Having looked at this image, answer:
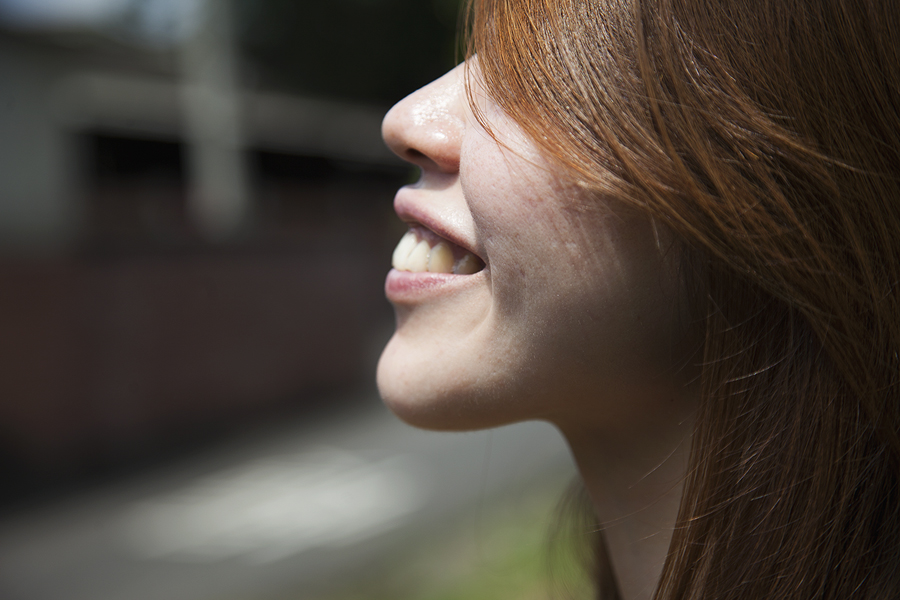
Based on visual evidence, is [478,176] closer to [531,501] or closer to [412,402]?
[412,402]

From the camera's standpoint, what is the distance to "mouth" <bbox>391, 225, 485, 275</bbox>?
106cm

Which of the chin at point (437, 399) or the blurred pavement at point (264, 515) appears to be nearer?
the chin at point (437, 399)

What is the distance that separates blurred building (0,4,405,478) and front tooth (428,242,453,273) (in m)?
5.06

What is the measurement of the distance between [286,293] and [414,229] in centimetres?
636

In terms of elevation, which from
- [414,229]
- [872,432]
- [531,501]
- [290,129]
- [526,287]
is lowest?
[531,501]

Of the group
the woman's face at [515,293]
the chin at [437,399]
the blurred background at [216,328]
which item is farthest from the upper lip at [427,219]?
the blurred background at [216,328]

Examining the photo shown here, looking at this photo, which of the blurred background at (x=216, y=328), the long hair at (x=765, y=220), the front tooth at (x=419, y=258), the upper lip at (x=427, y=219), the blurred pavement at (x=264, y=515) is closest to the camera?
the long hair at (x=765, y=220)

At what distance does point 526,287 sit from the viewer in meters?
0.91

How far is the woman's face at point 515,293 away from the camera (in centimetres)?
89

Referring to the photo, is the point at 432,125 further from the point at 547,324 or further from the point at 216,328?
the point at 216,328

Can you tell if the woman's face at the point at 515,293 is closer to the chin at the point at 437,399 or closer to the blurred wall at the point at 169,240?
the chin at the point at 437,399

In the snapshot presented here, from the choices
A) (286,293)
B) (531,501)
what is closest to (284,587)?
(531,501)

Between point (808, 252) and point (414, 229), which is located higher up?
point (414, 229)

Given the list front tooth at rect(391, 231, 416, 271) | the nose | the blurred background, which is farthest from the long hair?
the blurred background
